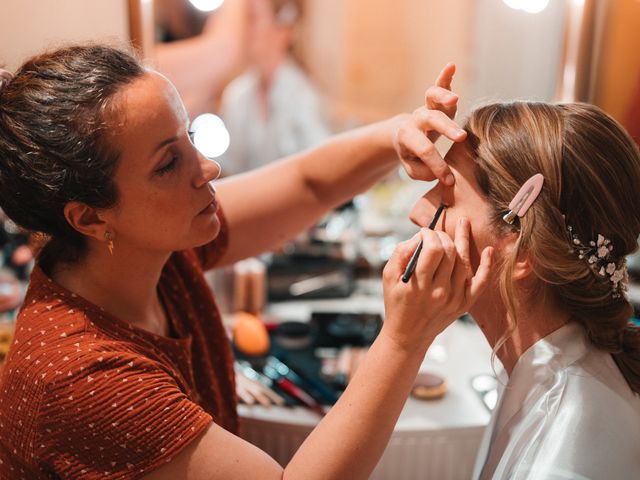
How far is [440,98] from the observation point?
1046 mm

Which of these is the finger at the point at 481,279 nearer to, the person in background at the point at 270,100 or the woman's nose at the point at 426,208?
the woman's nose at the point at 426,208

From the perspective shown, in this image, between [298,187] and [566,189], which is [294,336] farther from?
[566,189]

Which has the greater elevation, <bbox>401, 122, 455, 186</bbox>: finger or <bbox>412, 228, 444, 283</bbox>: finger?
<bbox>401, 122, 455, 186</bbox>: finger

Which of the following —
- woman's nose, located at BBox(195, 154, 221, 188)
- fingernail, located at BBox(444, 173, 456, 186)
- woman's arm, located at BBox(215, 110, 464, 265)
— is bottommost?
woman's arm, located at BBox(215, 110, 464, 265)

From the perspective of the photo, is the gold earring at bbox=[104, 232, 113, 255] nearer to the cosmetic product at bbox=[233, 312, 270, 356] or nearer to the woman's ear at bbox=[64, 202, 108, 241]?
the woman's ear at bbox=[64, 202, 108, 241]

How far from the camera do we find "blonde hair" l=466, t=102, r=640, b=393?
0.98 meters

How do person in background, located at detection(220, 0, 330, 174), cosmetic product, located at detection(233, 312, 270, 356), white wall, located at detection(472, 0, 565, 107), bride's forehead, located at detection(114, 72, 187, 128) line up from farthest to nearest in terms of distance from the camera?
person in background, located at detection(220, 0, 330, 174) → white wall, located at detection(472, 0, 565, 107) → cosmetic product, located at detection(233, 312, 270, 356) → bride's forehead, located at detection(114, 72, 187, 128)

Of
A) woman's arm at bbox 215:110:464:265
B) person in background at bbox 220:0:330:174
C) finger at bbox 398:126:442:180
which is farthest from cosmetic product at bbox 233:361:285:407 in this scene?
person in background at bbox 220:0:330:174

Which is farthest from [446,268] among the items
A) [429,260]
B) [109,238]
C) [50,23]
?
[50,23]

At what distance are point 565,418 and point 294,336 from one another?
81 centimetres

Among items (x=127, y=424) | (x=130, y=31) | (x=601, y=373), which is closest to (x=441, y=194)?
(x=601, y=373)

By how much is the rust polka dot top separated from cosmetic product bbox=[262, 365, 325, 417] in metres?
0.41

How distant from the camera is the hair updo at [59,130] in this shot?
94 centimetres

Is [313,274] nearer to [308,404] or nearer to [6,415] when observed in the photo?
[308,404]
